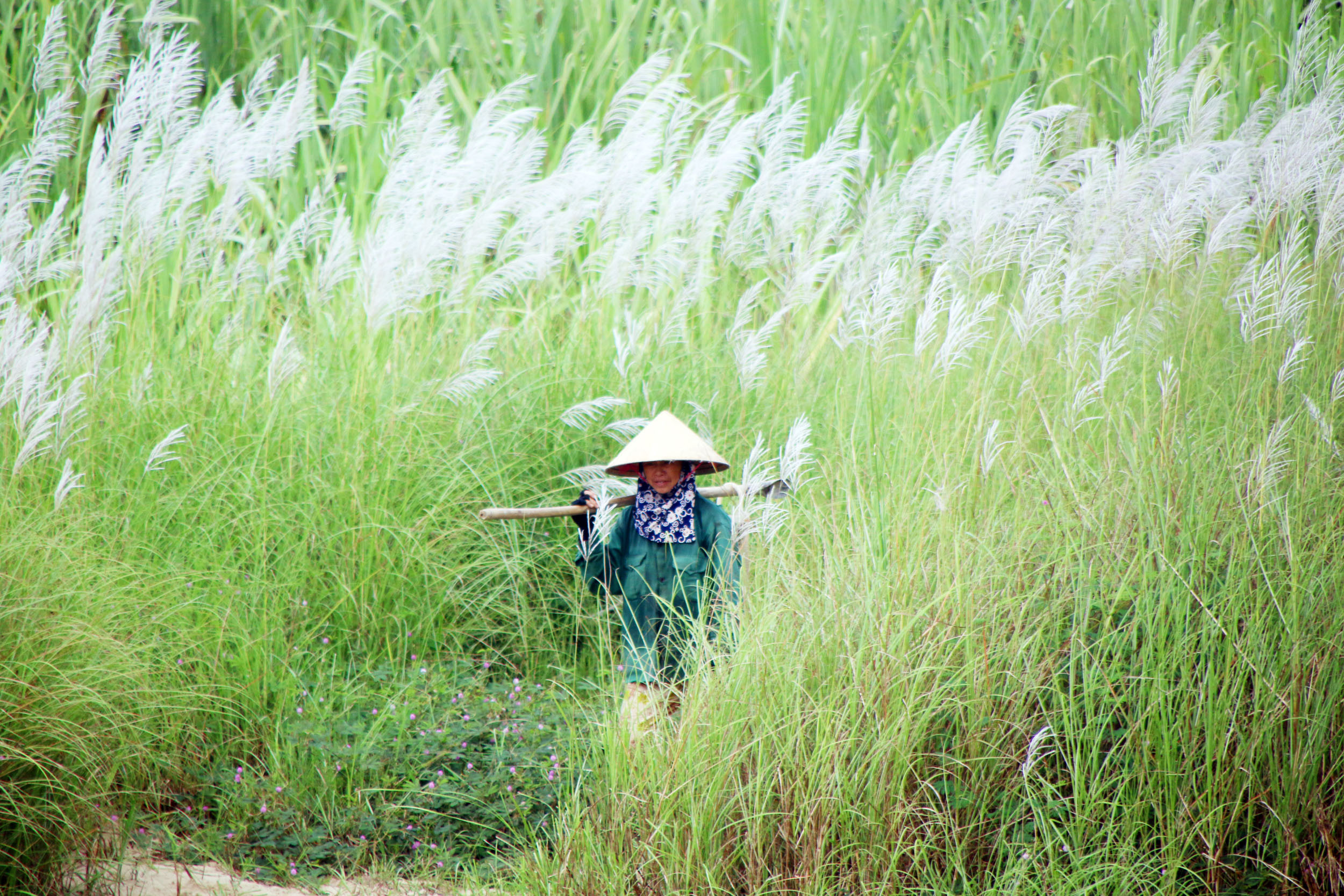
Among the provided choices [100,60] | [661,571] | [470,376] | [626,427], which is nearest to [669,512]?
[661,571]

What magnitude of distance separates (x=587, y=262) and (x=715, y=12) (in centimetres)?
263

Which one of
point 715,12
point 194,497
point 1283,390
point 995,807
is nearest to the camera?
point 995,807

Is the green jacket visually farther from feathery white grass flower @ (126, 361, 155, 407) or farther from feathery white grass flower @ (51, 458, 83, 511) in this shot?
feathery white grass flower @ (126, 361, 155, 407)

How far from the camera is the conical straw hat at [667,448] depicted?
11.5ft

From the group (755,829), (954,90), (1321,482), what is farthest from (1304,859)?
(954,90)

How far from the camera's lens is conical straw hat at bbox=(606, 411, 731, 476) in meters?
3.50

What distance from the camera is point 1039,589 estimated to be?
Result: 2.81m

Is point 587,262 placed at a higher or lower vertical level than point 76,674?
higher

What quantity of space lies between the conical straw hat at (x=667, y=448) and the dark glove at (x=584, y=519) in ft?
0.40

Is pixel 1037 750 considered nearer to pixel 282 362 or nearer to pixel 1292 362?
pixel 1292 362

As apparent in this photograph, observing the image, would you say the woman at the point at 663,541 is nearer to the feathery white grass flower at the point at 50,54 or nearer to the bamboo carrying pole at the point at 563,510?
the bamboo carrying pole at the point at 563,510

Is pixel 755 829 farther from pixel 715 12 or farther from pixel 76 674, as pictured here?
pixel 715 12

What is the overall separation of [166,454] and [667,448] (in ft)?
5.42

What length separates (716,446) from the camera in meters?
4.37
